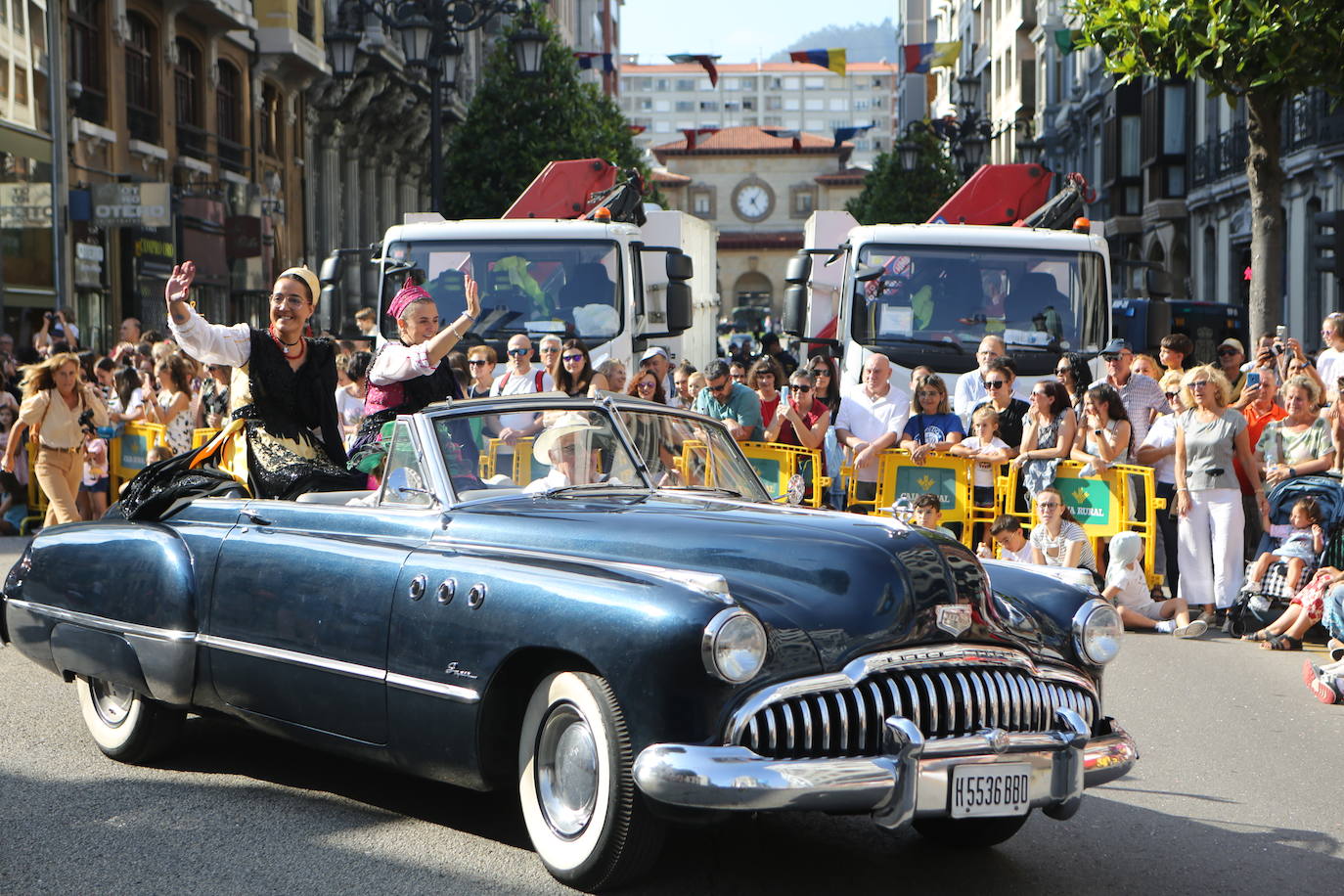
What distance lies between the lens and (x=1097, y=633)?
5.86m

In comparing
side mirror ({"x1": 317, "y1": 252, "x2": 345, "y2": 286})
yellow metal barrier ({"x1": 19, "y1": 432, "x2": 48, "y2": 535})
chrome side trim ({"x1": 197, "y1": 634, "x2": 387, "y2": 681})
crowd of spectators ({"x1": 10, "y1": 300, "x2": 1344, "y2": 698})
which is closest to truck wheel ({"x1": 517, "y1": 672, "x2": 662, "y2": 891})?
chrome side trim ({"x1": 197, "y1": 634, "x2": 387, "y2": 681})

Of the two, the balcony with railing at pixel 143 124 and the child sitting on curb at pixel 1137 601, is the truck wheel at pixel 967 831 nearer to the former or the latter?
the child sitting on curb at pixel 1137 601

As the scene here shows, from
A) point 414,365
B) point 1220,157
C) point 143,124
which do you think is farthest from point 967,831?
point 1220,157

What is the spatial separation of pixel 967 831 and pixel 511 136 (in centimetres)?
3522

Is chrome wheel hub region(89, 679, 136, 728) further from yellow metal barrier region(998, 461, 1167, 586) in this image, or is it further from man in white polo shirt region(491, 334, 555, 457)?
yellow metal barrier region(998, 461, 1167, 586)

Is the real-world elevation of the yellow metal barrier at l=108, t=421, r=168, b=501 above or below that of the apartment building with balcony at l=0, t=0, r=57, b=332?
below

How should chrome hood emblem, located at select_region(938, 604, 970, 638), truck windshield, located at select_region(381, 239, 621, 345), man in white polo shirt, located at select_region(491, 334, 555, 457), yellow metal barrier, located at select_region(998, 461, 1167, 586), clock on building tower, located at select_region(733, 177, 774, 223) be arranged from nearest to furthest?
chrome hood emblem, located at select_region(938, 604, 970, 638) < yellow metal barrier, located at select_region(998, 461, 1167, 586) < man in white polo shirt, located at select_region(491, 334, 555, 457) < truck windshield, located at select_region(381, 239, 621, 345) < clock on building tower, located at select_region(733, 177, 774, 223)

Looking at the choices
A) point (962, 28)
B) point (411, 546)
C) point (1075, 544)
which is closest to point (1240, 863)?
point (411, 546)

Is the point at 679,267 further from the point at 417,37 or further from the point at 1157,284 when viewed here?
the point at 417,37

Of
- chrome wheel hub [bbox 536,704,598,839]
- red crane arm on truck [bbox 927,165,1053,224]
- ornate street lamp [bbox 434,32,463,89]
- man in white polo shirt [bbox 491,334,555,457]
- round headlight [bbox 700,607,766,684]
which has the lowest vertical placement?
chrome wheel hub [bbox 536,704,598,839]

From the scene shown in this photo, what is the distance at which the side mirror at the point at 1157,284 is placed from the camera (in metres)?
16.1

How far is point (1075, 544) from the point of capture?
464 inches

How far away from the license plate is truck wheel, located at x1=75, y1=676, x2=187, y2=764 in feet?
11.3

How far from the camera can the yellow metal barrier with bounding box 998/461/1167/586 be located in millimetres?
12359
